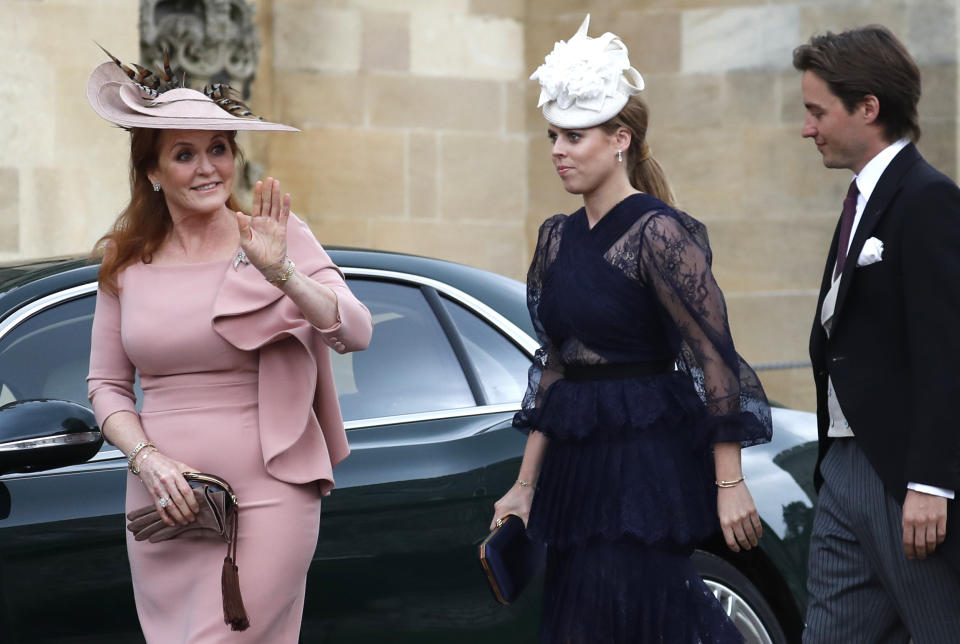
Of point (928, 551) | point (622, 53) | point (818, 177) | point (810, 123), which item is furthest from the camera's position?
point (818, 177)

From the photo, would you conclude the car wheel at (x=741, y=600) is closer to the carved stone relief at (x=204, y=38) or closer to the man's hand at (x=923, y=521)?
the man's hand at (x=923, y=521)

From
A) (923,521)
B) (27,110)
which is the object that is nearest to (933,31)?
(27,110)

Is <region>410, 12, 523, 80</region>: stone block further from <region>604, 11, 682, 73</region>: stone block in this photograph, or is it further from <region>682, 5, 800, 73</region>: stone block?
<region>682, 5, 800, 73</region>: stone block

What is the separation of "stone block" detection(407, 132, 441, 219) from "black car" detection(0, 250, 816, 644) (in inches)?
241

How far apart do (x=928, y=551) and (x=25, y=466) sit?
7.10ft

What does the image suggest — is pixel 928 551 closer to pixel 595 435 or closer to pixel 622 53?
pixel 595 435

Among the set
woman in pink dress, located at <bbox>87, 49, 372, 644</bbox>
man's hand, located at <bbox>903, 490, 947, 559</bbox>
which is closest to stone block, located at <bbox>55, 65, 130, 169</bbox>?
woman in pink dress, located at <bbox>87, 49, 372, 644</bbox>

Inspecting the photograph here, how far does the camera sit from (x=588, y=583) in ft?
12.6

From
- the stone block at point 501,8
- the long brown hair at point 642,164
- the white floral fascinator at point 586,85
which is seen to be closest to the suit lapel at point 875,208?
the long brown hair at point 642,164

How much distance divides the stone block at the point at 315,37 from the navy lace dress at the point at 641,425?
726 cm

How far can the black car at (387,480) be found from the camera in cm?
412

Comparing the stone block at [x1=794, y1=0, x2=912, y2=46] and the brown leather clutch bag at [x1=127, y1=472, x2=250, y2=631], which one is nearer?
the brown leather clutch bag at [x1=127, y1=472, x2=250, y2=631]

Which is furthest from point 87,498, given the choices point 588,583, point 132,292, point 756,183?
Answer: point 756,183

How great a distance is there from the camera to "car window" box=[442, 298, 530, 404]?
4.90m
